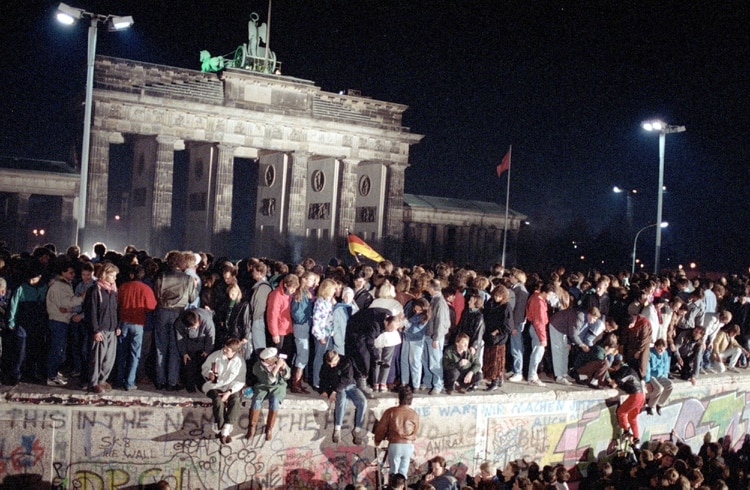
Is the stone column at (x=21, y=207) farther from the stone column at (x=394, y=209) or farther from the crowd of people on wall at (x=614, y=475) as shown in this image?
the crowd of people on wall at (x=614, y=475)

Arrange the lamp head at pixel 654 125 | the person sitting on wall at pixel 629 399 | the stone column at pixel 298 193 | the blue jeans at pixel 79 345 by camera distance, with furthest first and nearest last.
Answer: the stone column at pixel 298 193 < the lamp head at pixel 654 125 < the person sitting on wall at pixel 629 399 < the blue jeans at pixel 79 345

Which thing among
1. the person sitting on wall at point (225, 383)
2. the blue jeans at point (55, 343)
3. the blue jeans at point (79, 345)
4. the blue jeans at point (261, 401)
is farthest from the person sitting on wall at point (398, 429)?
the blue jeans at point (55, 343)

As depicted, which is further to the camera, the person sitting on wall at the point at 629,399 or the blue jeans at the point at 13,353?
the person sitting on wall at the point at 629,399

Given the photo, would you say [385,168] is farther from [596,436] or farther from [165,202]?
[596,436]

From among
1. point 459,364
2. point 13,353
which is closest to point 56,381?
point 13,353

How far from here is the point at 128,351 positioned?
38.1 feet

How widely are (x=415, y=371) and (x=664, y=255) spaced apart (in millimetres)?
62580

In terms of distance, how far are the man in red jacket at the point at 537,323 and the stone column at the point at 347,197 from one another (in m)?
31.1

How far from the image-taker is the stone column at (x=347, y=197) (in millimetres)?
45219

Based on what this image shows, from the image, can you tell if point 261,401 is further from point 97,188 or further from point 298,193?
point 298,193

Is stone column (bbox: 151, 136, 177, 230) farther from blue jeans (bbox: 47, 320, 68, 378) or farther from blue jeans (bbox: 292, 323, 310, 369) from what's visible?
blue jeans (bbox: 292, 323, 310, 369)

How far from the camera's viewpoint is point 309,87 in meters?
43.0

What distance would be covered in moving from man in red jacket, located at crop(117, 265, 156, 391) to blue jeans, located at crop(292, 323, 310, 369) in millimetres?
2391

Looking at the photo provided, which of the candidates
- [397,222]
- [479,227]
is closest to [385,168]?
[397,222]
